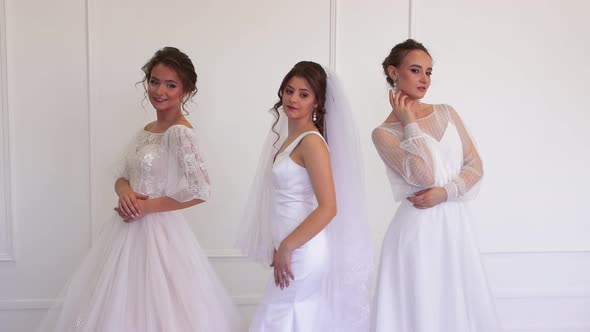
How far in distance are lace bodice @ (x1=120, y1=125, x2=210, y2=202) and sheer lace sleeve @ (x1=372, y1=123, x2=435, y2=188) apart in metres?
0.84

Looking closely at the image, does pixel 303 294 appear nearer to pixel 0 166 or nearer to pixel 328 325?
pixel 328 325

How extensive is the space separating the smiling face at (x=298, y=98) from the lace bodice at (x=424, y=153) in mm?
426

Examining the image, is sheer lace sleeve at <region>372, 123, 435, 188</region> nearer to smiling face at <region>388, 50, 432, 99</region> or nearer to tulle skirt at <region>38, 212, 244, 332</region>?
smiling face at <region>388, 50, 432, 99</region>

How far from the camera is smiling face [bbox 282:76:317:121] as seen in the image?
6.92 feet

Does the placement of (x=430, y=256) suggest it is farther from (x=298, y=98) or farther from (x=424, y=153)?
(x=298, y=98)

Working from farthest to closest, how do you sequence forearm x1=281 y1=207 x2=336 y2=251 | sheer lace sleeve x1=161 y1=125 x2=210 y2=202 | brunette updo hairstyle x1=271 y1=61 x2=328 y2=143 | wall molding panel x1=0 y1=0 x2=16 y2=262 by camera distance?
wall molding panel x1=0 y1=0 x2=16 y2=262
sheer lace sleeve x1=161 y1=125 x2=210 y2=202
brunette updo hairstyle x1=271 y1=61 x2=328 y2=143
forearm x1=281 y1=207 x2=336 y2=251

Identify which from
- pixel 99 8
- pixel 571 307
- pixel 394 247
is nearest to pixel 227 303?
pixel 394 247

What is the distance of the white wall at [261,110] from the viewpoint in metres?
3.30

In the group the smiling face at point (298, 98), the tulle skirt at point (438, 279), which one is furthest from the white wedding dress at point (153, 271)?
the tulle skirt at point (438, 279)

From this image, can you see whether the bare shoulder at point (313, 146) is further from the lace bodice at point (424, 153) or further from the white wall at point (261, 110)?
the white wall at point (261, 110)

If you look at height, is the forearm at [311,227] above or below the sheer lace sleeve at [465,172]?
below

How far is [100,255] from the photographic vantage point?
8.01 feet

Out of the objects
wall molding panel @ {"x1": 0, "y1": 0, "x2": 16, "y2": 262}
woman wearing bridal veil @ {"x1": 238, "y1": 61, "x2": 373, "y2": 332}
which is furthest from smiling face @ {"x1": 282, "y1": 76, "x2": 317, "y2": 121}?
wall molding panel @ {"x1": 0, "y1": 0, "x2": 16, "y2": 262}

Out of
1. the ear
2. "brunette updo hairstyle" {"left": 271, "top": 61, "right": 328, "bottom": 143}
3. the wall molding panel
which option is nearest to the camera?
"brunette updo hairstyle" {"left": 271, "top": 61, "right": 328, "bottom": 143}
